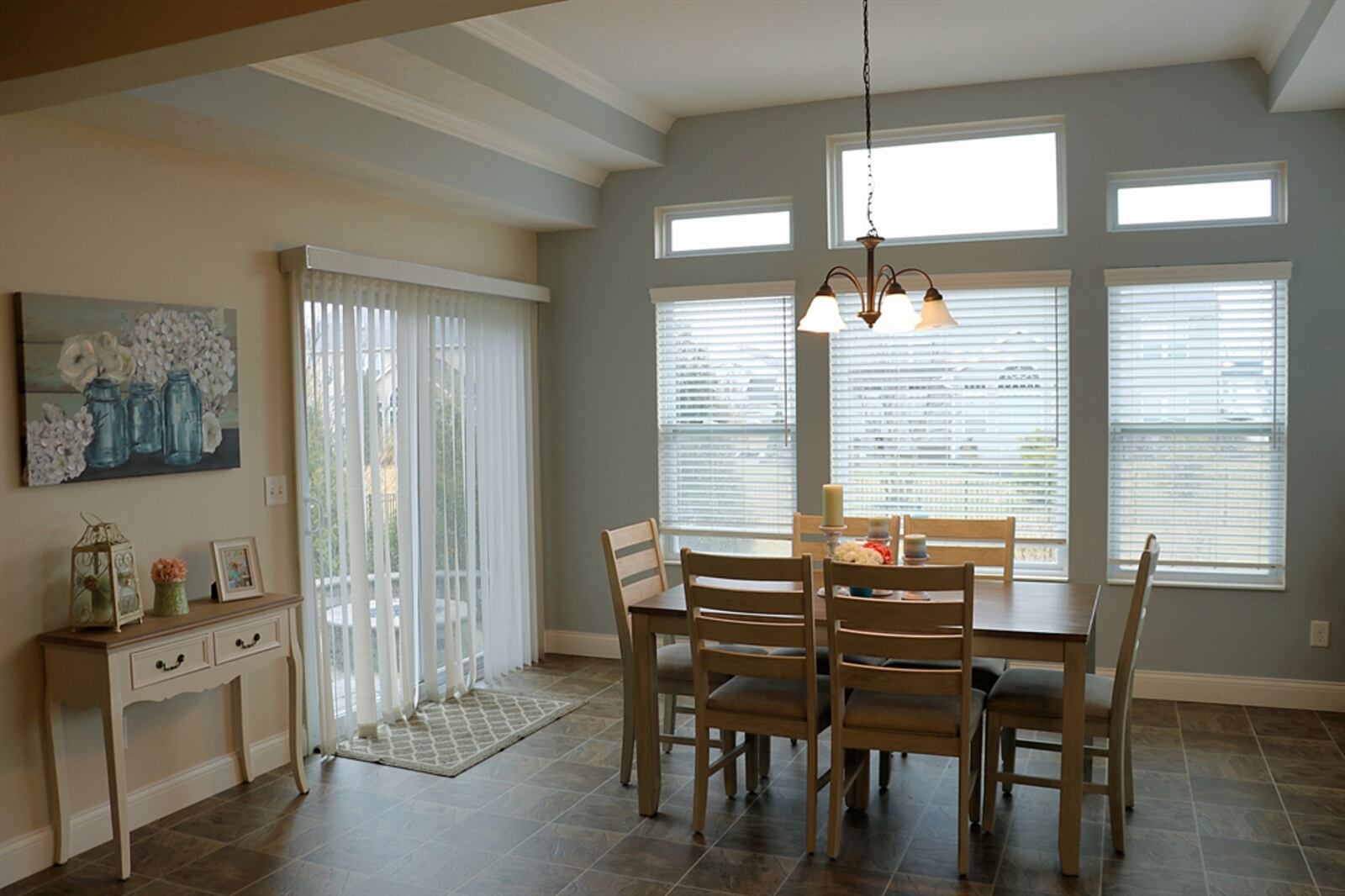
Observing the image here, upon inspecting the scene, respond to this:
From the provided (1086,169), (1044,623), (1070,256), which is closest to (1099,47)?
(1086,169)

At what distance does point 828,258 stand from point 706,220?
2.61 ft

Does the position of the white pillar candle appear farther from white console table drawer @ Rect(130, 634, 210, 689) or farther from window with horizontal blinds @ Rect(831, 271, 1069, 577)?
white console table drawer @ Rect(130, 634, 210, 689)

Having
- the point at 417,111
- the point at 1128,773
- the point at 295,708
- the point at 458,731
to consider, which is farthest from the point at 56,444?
the point at 1128,773

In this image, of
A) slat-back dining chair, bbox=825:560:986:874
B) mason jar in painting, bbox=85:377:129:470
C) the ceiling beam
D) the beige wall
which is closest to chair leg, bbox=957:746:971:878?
slat-back dining chair, bbox=825:560:986:874

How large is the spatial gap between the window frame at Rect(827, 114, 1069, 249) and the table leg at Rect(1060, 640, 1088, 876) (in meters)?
2.74

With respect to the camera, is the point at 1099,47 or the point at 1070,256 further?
the point at 1070,256

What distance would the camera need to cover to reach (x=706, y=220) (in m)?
5.96

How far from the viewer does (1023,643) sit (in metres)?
3.29

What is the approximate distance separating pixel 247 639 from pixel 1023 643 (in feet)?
9.06

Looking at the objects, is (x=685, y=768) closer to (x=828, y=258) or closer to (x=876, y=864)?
(x=876, y=864)

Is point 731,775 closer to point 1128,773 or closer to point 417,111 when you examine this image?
point 1128,773

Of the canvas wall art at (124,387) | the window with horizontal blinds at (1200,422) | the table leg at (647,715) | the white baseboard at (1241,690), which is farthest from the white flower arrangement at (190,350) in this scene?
the white baseboard at (1241,690)

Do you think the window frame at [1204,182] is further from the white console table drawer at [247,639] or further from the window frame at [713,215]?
the white console table drawer at [247,639]

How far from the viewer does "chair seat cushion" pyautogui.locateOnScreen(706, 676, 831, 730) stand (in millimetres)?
3496
